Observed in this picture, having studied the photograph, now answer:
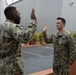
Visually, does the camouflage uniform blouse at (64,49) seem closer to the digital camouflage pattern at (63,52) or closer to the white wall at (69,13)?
the digital camouflage pattern at (63,52)

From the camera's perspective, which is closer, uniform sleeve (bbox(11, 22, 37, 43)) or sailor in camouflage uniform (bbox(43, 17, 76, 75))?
uniform sleeve (bbox(11, 22, 37, 43))

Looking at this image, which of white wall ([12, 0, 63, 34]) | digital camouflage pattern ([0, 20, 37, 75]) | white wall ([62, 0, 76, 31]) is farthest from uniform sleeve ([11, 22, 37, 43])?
white wall ([62, 0, 76, 31])

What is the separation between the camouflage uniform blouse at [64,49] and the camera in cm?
394

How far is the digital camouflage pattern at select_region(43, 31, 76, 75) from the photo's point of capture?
12.9 feet

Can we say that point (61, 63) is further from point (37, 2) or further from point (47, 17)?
point (37, 2)

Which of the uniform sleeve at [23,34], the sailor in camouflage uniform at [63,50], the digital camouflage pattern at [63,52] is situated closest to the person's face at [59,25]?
the sailor in camouflage uniform at [63,50]

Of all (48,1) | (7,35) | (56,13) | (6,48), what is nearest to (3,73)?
(6,48)

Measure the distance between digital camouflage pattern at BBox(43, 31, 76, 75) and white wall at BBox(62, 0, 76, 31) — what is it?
1453 centimetres

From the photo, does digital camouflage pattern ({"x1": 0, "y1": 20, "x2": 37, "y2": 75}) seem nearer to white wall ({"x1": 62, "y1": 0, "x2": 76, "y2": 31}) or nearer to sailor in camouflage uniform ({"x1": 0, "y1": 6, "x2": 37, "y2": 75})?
sailor in camouflage uniform ({"x1": 0, "y1": 6, "x2": 37, "y2": 75})

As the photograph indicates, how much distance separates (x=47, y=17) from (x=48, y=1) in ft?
4.77

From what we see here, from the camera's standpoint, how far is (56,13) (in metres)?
18.5

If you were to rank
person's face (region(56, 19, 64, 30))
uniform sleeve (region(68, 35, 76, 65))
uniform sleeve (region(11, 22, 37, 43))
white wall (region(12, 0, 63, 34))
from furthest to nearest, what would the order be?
white wall (region(12, 0, 63, 34)) → person's face (region(56, 19, 64, 30)) → uniform sleeve (region(68, 35, 76, 65)) → uniform sleeve (region(11, 22, 37, 43))

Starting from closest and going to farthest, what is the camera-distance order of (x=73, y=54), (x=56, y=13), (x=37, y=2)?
(x=73, y=54) → (x=56, y=13) → (x=37, y=2)

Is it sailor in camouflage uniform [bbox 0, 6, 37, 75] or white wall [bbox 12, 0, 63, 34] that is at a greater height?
white wall [bbox 12, 0, 63, 34]
